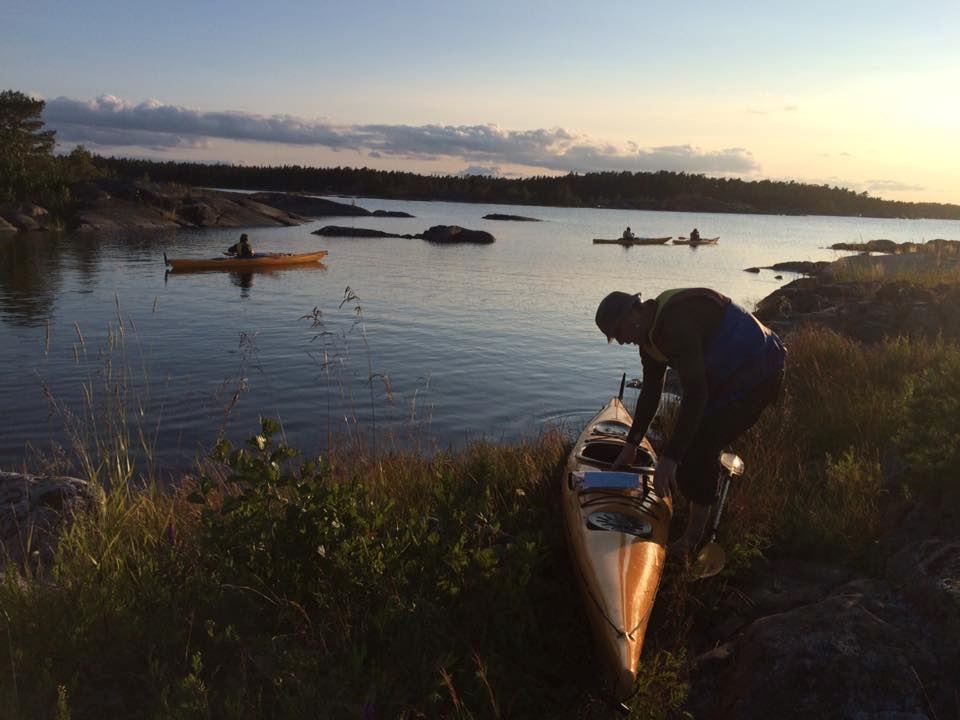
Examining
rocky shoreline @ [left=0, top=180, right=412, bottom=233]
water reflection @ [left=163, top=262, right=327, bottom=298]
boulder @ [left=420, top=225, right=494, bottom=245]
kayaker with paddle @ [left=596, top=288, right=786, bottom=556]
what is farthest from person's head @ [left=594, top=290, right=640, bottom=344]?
boulder @ [left=420, top=225, right=494, bottom=245]

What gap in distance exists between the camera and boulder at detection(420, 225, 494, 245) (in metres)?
54.7

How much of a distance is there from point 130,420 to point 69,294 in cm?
1628

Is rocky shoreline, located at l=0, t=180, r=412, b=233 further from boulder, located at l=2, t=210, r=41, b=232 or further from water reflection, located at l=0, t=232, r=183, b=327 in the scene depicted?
water reflection, located at l=0, t=232, r=183, b=327

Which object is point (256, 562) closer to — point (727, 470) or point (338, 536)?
point (338, 536)

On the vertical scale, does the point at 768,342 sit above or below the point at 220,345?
above

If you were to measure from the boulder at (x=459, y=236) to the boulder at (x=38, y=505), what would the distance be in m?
49.0

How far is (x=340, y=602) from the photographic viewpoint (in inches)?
165

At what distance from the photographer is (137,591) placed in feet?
13.8

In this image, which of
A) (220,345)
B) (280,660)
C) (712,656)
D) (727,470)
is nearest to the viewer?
(280,660)

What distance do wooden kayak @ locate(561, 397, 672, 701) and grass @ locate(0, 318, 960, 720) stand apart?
6.5 inches

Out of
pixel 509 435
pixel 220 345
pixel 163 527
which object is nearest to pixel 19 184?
pixel 220 345

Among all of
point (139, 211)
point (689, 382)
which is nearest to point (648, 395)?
point (689, 382)

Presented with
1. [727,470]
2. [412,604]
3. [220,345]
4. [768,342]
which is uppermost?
[768,342]

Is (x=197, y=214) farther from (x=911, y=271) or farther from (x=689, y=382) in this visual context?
(x=689, y=382)
